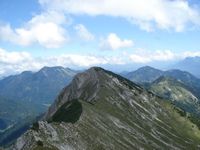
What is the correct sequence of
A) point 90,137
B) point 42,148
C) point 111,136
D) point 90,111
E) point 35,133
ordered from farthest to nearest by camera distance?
1. point 90,111
2. point 111,136
3. point 90,137
4. point 35,133
5. point 42,148

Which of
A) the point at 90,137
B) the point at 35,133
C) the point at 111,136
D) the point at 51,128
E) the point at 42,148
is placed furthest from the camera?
the point at 111,136

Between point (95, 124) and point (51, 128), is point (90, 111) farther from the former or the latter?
point (51, 128)

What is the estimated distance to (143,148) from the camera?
195750mm

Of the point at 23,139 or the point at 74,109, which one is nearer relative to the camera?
the point at 23,139

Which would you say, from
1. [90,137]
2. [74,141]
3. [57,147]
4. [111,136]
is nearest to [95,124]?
[111,136]

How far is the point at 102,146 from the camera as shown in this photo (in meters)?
159

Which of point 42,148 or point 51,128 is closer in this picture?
point 42,148

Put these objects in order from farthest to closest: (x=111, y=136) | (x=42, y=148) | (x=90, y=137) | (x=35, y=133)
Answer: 1. (x=111, y=136)
2. (x=90, y=137)
3. (x=35, y=133)
4. (x=42, y=148)

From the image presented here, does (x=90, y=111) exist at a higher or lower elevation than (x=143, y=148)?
higher

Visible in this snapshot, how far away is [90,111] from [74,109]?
28.2ft

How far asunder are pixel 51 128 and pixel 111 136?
4281 centimetres

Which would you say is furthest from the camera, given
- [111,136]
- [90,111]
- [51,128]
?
[90,111]

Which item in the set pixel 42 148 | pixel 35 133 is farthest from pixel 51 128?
pixel 42 148

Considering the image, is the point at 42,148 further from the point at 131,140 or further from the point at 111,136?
the point at 131,140
